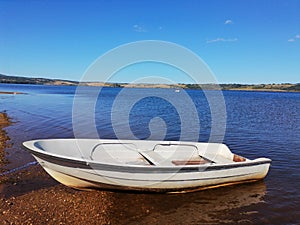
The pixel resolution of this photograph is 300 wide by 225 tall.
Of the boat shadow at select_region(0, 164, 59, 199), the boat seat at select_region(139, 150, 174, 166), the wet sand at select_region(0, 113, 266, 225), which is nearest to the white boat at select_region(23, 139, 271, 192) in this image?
the boat seat at select_region(139, 150, 174, 166)

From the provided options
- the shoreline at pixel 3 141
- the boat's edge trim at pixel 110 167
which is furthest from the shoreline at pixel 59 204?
the shoreline at pixel 3 141

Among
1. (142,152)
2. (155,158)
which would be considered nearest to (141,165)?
(155,158)

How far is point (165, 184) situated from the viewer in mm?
7500

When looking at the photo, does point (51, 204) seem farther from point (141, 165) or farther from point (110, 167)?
point (141, 165)

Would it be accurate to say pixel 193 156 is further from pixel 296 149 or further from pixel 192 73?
pixel 296 149

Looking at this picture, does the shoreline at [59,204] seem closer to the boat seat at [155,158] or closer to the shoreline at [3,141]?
the boat seat at [155,158]

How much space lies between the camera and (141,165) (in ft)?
23.6

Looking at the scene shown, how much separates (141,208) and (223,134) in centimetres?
1268

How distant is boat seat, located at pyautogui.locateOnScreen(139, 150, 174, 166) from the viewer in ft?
27.0

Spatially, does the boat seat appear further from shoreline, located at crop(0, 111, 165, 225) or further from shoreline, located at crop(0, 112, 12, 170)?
shoreline, located at crop(0, 112, 12, 170)

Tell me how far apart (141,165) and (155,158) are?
1.60 m

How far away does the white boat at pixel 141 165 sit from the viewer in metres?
6.78

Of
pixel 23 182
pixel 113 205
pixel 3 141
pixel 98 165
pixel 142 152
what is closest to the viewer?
pixel 98 165

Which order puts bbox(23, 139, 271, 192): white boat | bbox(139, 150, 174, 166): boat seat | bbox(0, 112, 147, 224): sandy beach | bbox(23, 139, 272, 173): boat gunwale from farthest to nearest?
bbox(139, 150, 174, 166): boat seat, bbox(23, 139, 271, 192): white boat, bbox(23, 139, 272, 173): boat gunwale, bbox(0, 112, 147, 224): sandy beach
